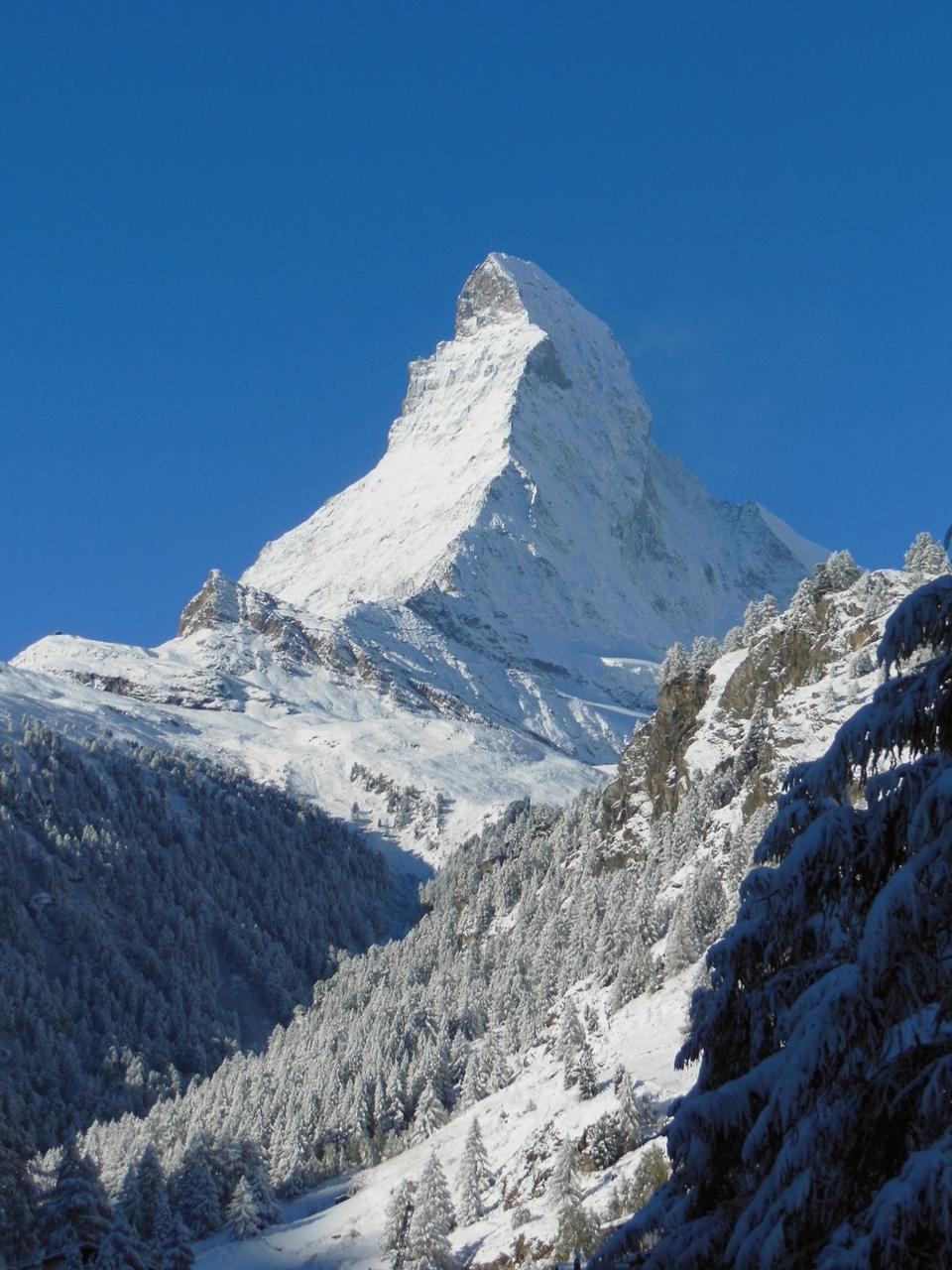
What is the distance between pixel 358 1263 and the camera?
74.2 meters

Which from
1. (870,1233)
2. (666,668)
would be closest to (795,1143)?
(870,1233)

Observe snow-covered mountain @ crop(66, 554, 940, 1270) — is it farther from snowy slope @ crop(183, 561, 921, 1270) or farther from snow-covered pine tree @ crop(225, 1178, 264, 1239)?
snow-covered pine tree @ crop(225, 1178, 264, 1239)

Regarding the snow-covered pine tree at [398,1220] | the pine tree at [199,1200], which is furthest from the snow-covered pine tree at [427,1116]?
the snow-covered pine tree at [398,1220]

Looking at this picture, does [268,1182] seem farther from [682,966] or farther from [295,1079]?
[682,966]

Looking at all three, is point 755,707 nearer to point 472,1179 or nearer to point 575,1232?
point 472,1179

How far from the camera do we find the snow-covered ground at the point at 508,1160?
66500 mm

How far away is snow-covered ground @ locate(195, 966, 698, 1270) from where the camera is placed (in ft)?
218

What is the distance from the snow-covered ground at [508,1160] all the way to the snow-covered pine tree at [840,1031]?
172ft

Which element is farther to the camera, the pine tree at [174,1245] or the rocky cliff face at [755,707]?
the rocky cliff face at [755,707]

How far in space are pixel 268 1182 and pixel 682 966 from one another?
38489 millimetres

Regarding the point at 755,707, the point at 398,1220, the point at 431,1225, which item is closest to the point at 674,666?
the point at 755,707

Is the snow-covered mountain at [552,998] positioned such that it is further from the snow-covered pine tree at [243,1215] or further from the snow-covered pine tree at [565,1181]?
the snow-covered pine tree at [243,1215]

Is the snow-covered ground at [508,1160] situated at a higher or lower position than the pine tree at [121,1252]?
lower

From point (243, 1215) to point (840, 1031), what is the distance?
8784 centimetres
